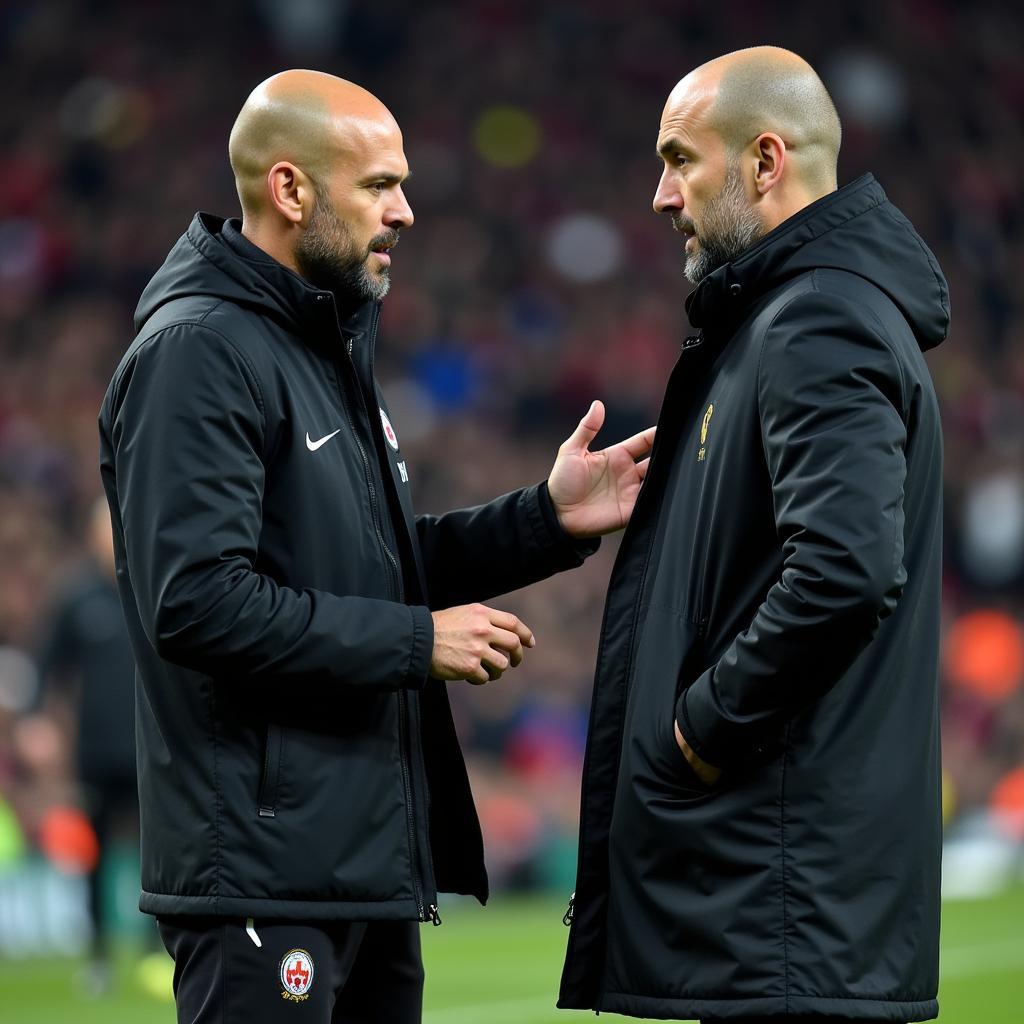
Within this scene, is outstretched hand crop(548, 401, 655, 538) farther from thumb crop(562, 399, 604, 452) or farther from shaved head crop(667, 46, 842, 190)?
A: shaved head crop(667, 46, 842, 190)

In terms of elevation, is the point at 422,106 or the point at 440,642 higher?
the point at 422,106

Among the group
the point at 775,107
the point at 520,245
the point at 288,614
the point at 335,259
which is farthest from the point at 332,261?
the point at 520,245

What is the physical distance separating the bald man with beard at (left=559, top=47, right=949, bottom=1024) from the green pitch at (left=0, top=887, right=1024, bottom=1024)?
11.4 feet

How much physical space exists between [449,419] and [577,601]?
1650 mm

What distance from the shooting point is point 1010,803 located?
11.5m

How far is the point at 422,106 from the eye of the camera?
14.4 metres

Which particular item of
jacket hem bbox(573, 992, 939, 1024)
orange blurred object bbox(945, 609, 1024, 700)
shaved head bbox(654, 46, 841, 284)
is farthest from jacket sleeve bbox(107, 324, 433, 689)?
orange blurred object bbox(945, 609, 1024, 700)

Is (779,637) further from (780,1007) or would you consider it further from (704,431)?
(780,1007)

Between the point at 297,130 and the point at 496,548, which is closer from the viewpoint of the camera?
the point at 297,130

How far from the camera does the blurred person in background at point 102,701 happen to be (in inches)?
→ 302

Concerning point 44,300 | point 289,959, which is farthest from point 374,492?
point 44,300

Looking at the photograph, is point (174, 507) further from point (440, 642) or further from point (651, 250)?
point (651, 250)

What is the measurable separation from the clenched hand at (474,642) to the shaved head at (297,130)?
824 millimetres

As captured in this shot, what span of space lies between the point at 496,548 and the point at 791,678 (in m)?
1.04
